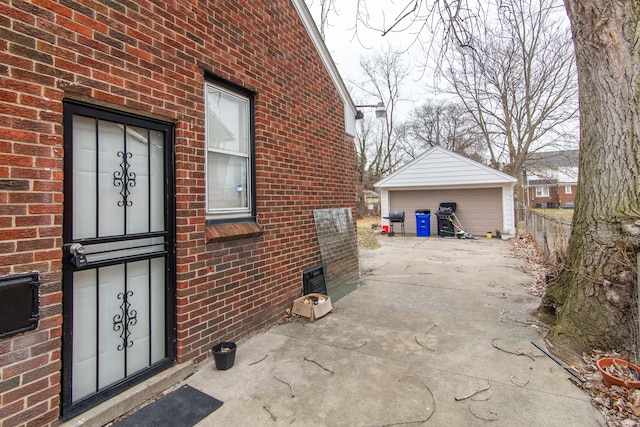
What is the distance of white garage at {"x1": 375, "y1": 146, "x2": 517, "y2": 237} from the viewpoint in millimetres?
12484

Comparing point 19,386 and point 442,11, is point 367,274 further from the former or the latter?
point 19,386

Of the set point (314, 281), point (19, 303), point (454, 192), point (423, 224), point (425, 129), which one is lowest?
point (314, 281)

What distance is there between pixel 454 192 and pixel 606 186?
1093cm

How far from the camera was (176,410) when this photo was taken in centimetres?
235

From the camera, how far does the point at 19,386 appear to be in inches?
71.2

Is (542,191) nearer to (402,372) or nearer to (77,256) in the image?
(402,372)

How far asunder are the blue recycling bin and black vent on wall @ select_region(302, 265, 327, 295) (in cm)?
947

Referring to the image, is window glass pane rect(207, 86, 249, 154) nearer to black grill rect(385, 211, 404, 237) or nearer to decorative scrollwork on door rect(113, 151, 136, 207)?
decorative scrollwork on door rect(113, 151, 136, 207)

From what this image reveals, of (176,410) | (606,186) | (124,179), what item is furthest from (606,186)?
(124,179)

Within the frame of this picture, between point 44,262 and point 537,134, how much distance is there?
2363 centimetres

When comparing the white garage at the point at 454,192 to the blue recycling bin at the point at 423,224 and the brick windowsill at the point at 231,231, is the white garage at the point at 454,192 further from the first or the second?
the brick windowsill at the point at 231,231

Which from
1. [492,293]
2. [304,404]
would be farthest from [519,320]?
[304,404]

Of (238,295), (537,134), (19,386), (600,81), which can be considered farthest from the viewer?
(537,134)

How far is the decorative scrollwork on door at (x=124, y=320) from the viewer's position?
2.49 metres
